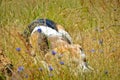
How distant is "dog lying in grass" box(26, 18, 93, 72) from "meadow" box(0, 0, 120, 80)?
0.26ft

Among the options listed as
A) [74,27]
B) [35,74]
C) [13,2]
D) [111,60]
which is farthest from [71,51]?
[13,2]

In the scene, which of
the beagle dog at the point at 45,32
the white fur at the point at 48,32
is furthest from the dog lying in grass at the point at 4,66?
the white fur at the point at 48,32

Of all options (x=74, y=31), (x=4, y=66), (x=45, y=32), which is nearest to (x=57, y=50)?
(x=4, y=66)

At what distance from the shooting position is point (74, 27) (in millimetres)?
5738

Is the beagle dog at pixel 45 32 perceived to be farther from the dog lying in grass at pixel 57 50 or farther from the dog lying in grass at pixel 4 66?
the dog lying in grass at pixel 4 66

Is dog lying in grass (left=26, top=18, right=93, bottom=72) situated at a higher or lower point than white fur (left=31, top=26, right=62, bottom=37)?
lower

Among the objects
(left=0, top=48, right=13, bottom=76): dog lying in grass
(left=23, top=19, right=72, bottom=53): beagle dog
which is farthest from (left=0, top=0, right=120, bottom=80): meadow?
(left=23, top=19, right=72, bottom=53): beagle dog

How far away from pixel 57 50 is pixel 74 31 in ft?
6.17

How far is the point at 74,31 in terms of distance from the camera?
18.3 feet

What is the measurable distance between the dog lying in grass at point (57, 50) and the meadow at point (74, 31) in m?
0.08

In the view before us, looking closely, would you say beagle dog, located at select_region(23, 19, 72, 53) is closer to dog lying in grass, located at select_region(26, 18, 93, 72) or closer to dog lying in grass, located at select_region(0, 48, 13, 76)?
dog lying in grass, located at select_region(26, 18, 93, 72)

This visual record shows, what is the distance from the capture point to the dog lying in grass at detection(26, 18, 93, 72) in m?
3.27

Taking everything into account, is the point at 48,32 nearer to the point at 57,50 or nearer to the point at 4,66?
the point at 57,50

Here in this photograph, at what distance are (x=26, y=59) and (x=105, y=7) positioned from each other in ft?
8.91
